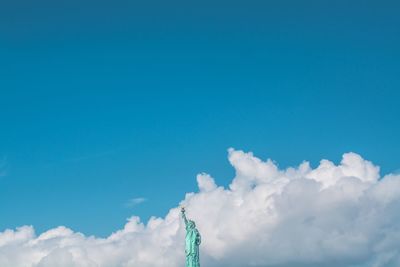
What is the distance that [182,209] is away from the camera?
156125 millimetres

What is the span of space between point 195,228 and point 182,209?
124 inches

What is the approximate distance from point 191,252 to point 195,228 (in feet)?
11.2

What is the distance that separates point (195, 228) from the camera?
157 metres

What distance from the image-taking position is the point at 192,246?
511ft

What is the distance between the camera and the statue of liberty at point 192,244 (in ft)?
509

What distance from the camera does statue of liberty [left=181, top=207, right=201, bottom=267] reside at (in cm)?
15512

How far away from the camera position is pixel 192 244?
156 meters

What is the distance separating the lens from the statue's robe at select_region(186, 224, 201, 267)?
155 metres

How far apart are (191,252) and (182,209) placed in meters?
5.57

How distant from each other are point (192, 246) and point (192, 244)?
0.25 m

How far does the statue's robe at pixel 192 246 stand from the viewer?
155000mm
